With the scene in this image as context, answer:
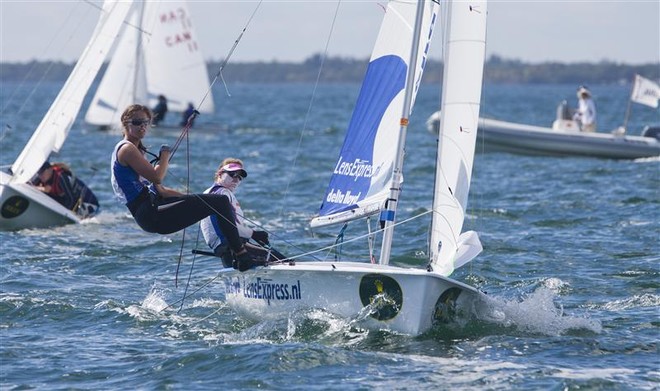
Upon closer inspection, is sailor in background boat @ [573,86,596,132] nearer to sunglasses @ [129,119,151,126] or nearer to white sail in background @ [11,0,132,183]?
white sail in background @ [11,0,132,183]

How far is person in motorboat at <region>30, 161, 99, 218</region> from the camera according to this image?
1559 centimetres

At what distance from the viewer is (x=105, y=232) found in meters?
15.1

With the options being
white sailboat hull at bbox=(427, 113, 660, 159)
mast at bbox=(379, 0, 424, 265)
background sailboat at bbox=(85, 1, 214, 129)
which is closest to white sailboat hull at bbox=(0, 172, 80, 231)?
mast at bbox=(379, 0, 424, 265)

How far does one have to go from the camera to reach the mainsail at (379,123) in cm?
957

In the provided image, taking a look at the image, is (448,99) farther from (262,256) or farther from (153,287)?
(153,287)

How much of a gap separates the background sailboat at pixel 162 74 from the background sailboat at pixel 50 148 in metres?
14.3

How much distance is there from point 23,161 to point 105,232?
1470 mm

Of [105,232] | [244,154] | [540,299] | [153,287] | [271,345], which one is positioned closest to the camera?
[271,345]

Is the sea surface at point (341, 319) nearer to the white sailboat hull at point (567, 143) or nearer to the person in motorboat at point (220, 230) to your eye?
the person in motorboat at point (220, 230)

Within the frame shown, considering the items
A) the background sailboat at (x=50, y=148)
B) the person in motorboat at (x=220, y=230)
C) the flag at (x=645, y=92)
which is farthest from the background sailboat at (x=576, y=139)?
the person in motorboat at (x=220, y=230)

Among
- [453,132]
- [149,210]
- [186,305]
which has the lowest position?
[186,305]

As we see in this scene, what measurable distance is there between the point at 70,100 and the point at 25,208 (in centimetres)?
218

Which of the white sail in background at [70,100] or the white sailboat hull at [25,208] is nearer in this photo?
the white sailboat hull at [25,208]

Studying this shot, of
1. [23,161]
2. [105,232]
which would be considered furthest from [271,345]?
[23,161]
